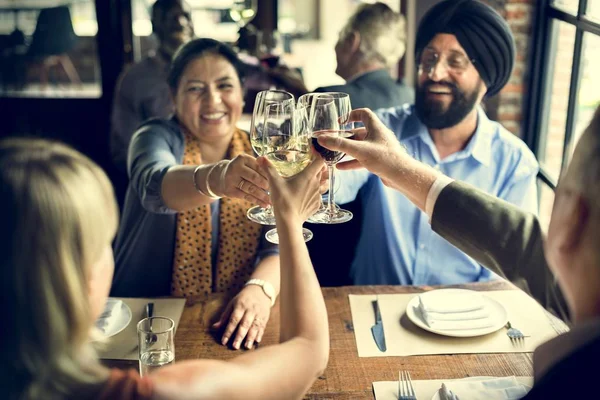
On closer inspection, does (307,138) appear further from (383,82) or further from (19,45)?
(19,45)

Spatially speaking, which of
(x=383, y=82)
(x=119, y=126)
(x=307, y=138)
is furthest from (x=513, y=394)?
(x=119, y=126)

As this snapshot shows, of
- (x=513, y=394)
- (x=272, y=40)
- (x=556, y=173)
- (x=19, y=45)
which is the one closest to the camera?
(x=513, y=394)

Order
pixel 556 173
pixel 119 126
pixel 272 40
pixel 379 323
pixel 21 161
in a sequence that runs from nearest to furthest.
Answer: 1. pixel 21 161
2. pixel 379 323
3. pixel 556 173
4. pixel 119 126
5. pixel 272 40

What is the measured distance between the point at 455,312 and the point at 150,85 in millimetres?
2325

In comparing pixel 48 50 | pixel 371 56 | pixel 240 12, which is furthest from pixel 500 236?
pixel 48 50

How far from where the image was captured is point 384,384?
4.60ft

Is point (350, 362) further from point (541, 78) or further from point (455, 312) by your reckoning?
point (541, 78)

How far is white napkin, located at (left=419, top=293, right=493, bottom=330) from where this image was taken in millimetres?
1614

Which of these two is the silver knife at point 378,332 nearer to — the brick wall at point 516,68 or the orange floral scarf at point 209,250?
the orange floral scarf at point 209,250

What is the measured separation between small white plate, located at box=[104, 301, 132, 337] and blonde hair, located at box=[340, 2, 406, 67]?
5.92 feet

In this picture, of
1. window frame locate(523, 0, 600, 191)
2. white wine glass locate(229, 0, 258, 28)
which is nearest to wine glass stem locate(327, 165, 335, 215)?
window frame locate(523, 0, 600, 191)

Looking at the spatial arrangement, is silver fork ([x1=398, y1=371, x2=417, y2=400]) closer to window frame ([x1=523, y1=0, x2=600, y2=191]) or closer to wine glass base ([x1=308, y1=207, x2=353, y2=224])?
wine glass base ([x1=308, y1=207, x2=353, y2=224])

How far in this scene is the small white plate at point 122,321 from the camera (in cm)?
162

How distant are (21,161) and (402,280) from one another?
165 centimetres
